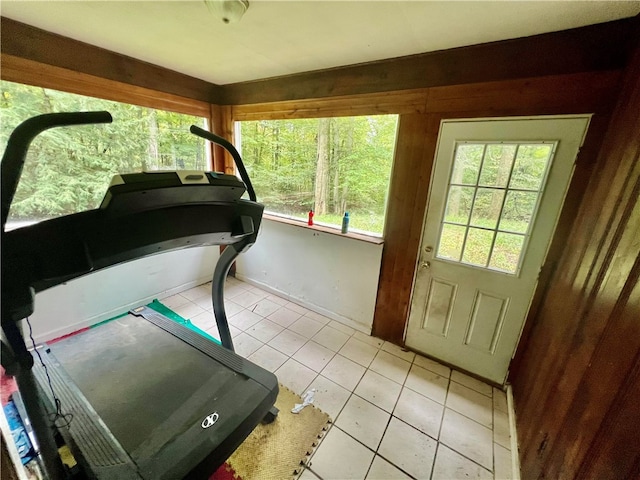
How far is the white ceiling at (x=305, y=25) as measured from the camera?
1287mm

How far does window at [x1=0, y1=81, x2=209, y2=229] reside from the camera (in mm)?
1934

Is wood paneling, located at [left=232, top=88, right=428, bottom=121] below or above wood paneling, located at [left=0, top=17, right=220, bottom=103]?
below

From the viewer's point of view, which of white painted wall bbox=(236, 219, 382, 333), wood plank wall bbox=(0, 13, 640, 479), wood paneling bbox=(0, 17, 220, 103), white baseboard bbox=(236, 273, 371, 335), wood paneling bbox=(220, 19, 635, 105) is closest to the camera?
wood plank wall bbox=(0, 13, 640, 479)

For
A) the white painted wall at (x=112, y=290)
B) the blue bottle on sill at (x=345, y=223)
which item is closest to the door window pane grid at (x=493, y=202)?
the blue bottle on sill at (x=345, y=223)

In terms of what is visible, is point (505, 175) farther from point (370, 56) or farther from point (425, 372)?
point (425, 372)

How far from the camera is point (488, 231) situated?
182 cm

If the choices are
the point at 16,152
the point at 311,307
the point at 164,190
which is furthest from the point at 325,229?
the point at 16,152

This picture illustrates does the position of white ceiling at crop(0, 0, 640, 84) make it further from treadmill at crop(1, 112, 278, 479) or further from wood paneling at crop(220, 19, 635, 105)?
treadmill at crop(1, 112, 278, 479)

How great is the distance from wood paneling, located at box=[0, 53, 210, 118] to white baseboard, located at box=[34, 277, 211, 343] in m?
1.91

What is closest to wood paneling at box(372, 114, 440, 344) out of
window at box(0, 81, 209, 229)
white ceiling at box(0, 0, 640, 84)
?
white ceiling at box(0, 0, 640, 84)

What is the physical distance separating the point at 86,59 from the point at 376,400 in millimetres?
3374

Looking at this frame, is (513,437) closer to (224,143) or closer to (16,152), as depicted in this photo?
(224,143)

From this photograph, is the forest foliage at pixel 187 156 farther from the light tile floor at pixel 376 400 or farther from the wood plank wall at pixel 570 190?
the light tile floor at pixel 376 400

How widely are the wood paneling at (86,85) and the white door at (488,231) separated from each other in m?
2.55
